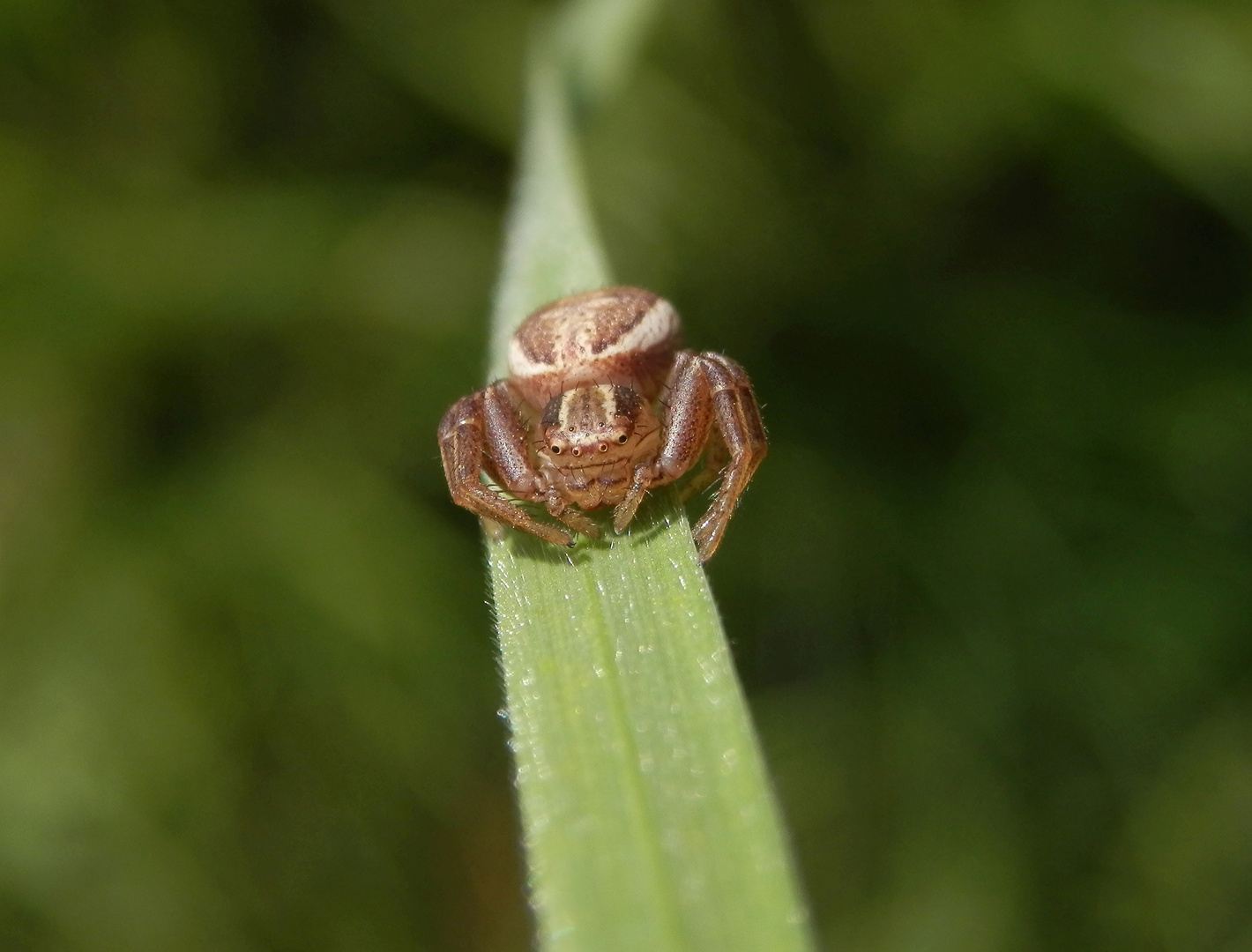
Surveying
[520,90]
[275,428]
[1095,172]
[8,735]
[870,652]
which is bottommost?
[8,735]

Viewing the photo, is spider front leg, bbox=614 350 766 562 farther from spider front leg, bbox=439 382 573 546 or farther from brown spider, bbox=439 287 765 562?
spider front leg, bbox=439 382 573 546

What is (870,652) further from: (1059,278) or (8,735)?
(8,735)

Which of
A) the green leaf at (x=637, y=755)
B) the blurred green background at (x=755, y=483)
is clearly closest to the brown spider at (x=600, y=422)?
the green leaf at (x=637, y=755)

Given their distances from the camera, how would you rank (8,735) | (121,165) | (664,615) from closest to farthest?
(664,615), (8,735), (121,165)

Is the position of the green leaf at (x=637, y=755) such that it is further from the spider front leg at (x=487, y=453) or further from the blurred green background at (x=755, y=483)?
the blurred green background at (x=755, y=483)

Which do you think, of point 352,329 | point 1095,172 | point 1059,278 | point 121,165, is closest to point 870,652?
point 1059,278

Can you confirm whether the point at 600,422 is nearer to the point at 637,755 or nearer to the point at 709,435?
the point at 709,435

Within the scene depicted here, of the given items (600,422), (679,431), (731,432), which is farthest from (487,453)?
(731,432)
